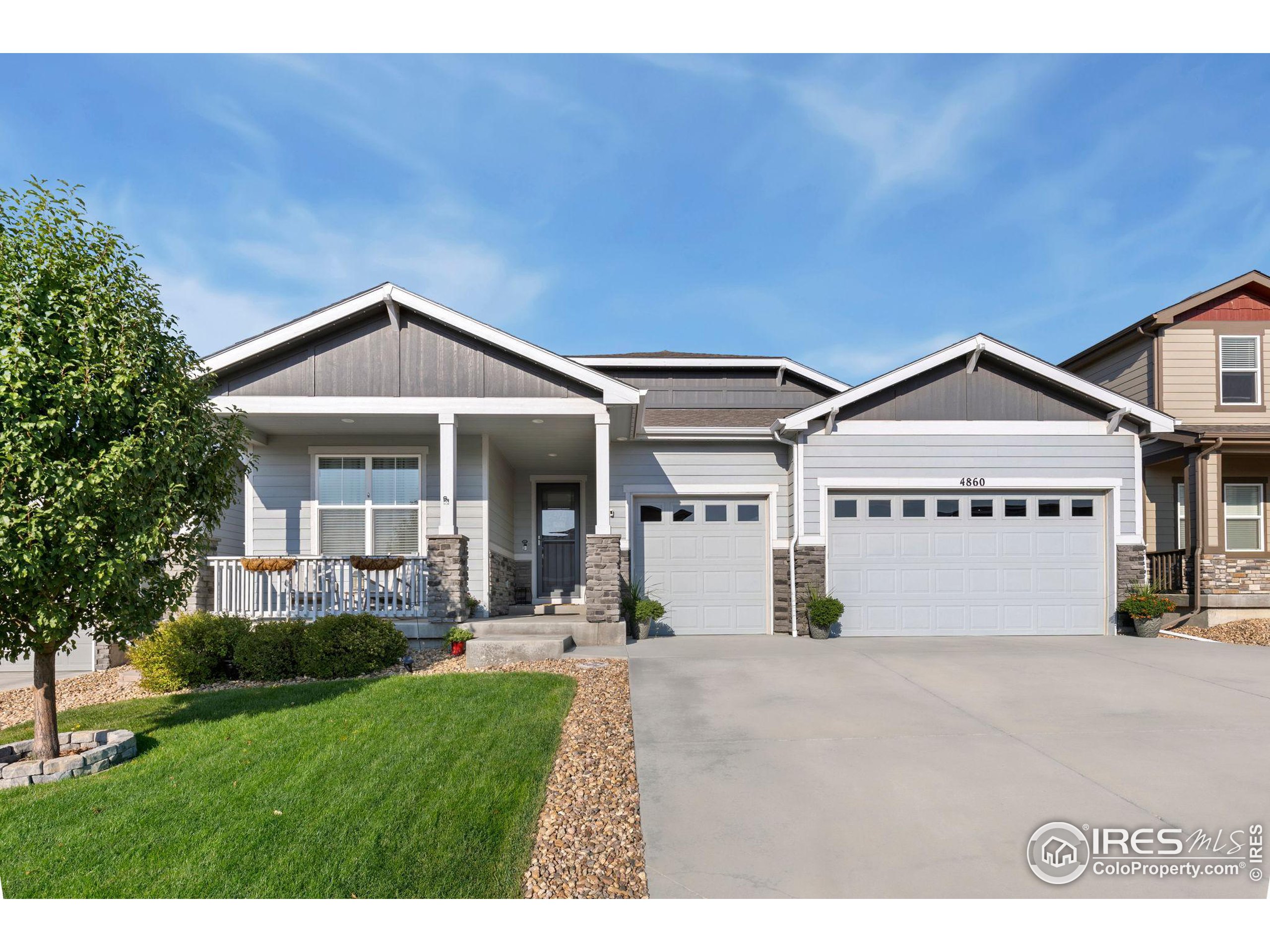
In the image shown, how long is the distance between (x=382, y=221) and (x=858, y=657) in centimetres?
963

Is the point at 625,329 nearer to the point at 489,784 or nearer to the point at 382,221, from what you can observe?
the point at 382,221

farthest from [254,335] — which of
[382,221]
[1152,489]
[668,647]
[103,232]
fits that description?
[1152,489]

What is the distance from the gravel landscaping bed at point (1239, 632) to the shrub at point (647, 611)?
27.4 feet

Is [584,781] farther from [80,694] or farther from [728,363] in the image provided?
[728,363]

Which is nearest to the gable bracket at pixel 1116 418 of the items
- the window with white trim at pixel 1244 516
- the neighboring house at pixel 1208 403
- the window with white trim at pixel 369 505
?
the neighboring house at pixel 1208 403

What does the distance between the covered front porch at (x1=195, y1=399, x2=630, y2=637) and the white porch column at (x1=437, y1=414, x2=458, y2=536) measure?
0.07ft

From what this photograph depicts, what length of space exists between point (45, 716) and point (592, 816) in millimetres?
4388

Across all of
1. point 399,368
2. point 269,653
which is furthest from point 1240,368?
point 269,653

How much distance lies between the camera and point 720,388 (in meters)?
15.6

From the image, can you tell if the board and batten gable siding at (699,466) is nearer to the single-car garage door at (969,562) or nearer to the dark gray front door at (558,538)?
the single-car garage door at (969,562)

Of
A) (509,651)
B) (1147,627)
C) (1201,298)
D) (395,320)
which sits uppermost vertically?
(1201,298)

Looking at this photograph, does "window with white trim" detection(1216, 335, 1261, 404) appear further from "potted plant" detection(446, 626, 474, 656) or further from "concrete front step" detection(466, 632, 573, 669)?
"potted plant" detection(446, 626, 474, 656)

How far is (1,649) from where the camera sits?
5.32m

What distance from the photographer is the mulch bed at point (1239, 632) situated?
10805mm
